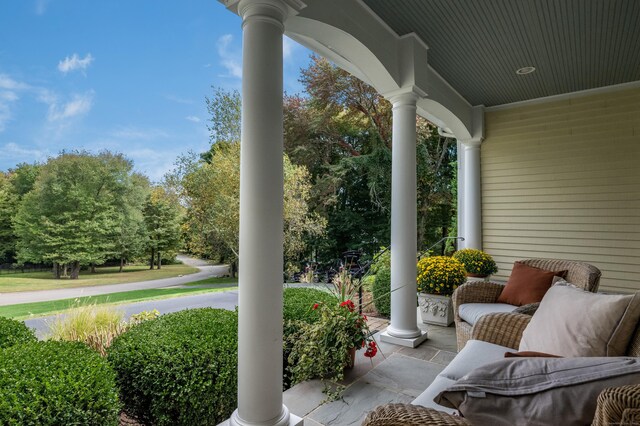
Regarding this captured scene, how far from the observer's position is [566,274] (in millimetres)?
3020

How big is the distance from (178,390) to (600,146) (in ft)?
18.6

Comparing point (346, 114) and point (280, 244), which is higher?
point (346, 114)

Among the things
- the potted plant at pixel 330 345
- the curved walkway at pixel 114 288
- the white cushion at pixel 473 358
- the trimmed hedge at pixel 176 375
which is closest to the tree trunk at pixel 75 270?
the curved walkway at pixel 114 288

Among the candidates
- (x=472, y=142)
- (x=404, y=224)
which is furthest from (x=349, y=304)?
(x=472, y=142)

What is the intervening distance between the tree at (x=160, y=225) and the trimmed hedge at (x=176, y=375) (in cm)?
640

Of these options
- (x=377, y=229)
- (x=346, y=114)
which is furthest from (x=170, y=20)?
(x=377, y=229)

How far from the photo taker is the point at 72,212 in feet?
18.9

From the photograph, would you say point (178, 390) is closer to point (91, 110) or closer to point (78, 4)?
point (91, 110)

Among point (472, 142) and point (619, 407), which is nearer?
point (619, 407)

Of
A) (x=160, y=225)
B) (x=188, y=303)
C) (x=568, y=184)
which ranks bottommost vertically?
(x=188, y=303)

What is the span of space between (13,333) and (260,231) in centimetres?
181

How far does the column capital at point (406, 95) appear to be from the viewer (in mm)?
3313

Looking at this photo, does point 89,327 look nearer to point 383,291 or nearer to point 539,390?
point 539,390

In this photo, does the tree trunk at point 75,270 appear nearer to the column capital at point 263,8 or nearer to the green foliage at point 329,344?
the green foliage at point 329,344
